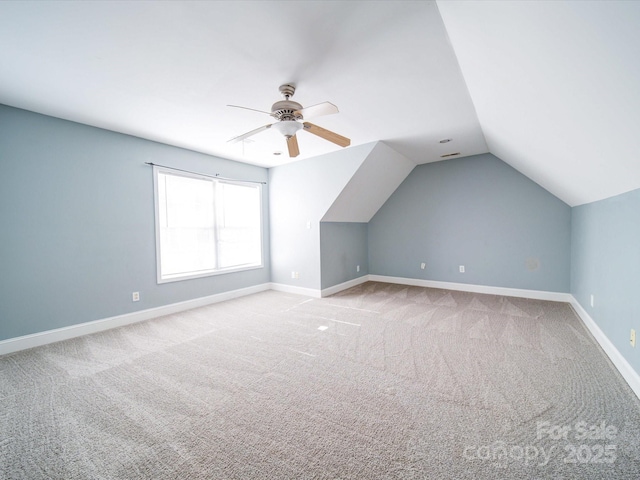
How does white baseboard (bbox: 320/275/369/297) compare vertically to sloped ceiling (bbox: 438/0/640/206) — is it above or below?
below

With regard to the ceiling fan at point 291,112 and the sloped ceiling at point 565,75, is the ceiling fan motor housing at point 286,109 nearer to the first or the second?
the ceiling fan at point 291,112

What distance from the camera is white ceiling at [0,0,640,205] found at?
4.12 feet

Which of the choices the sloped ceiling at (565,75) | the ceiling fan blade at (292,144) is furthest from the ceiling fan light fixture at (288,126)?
the sloped ceiling at (565,75)

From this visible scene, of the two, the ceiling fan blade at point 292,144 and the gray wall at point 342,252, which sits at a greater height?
the ceiling fan blade at point 292,144

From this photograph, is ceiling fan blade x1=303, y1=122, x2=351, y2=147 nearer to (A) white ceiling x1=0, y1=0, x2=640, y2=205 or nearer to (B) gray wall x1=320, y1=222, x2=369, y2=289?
(A) white ceiling x1=0, y1=0, x2=640, y2=205

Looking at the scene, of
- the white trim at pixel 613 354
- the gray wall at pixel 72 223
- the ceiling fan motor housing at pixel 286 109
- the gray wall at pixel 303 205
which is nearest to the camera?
the white trim at pixel 613 354

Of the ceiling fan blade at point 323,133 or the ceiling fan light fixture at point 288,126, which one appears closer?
the ceiling fan light fixture at point 288,126

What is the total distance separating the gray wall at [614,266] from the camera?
1910mm

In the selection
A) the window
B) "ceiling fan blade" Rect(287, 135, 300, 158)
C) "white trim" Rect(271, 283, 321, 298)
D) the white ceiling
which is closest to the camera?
the white ceiling

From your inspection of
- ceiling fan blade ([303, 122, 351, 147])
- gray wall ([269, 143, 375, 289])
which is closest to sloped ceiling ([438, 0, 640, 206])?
ceiling fan blade ([303, 122, 351, 147])

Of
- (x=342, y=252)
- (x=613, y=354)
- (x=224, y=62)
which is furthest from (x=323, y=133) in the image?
(x=613, y=354)

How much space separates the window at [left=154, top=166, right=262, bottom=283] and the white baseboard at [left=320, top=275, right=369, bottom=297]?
1440mm

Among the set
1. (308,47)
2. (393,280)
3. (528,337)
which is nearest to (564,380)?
(528,337)

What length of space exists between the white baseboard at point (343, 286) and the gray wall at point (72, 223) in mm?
2438
